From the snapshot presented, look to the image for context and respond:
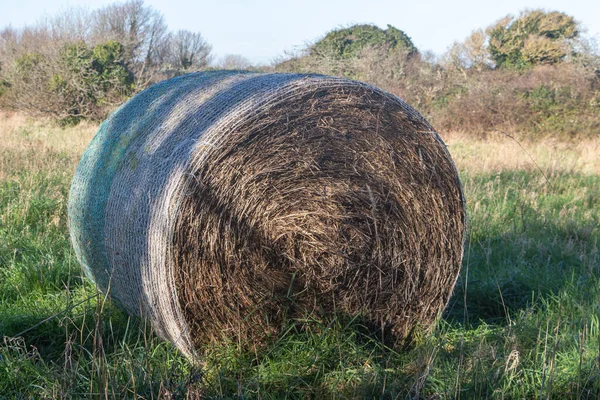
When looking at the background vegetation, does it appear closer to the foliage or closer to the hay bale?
the hay bale

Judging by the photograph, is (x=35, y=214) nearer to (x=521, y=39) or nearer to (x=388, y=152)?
(x=388, y=152)

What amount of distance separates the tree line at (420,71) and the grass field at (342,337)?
35.0 ft

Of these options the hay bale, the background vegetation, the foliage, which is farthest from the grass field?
the foliage

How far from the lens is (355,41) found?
25.6m

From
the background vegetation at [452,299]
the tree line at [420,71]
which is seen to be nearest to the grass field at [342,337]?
the background vegetation at [452,299]

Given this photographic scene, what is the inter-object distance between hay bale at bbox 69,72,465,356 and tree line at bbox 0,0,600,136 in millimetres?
13564

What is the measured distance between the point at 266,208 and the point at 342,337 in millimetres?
929

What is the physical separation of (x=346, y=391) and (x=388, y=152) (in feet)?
4.99

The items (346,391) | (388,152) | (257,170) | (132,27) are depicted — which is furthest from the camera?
(132,27)

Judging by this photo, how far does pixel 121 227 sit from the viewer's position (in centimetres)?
362

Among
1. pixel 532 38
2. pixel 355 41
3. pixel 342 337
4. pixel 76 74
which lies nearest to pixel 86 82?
pixel 76 74

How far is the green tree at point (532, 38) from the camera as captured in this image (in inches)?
863

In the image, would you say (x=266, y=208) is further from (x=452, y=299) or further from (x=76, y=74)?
(x=76, y=74)

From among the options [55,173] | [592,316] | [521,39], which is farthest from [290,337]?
[521,39]
